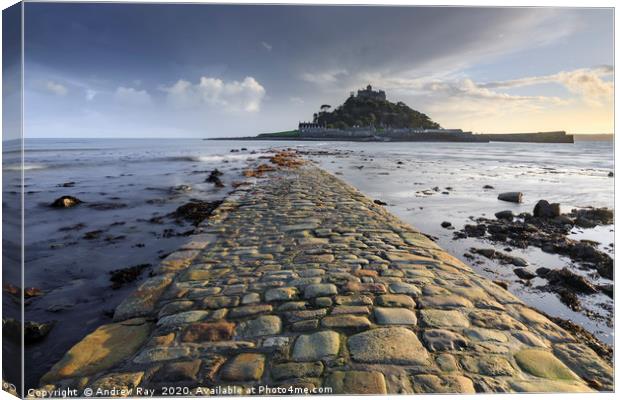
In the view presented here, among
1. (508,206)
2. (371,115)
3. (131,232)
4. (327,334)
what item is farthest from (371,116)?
(327,334)

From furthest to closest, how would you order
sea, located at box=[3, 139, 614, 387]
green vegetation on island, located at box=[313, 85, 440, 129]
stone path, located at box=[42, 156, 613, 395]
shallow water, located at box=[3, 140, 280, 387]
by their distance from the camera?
green vegetation on island, located at box=[313, 85, 440, 129] < sea, located at box=[3, 139, 614, 387] < shallow water, located at box=[3, 140, 280, 387] < stone path, located at box=[42, 156, 613, 395]

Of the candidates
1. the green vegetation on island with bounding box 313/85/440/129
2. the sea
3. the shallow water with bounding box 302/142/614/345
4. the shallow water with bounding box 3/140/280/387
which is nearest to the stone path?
the shallow water with bounding box 3/140/280/387

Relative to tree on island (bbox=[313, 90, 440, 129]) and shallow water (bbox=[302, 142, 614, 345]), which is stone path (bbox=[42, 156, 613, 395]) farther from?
tree on island (bbox=[313, 90, 440, 129])

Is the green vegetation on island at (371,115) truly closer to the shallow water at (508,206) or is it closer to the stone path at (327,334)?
the shallow water at (508,206)

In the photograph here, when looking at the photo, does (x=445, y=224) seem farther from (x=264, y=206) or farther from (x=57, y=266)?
(x=57, y=266)

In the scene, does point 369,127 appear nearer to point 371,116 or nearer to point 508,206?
point 371,116

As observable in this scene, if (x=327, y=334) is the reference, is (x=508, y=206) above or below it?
above

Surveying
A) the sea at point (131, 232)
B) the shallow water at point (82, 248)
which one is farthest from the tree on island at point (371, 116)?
the shallow water at point (82, 248)

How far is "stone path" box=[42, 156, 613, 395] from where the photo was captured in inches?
78.4

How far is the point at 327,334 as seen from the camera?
236cm

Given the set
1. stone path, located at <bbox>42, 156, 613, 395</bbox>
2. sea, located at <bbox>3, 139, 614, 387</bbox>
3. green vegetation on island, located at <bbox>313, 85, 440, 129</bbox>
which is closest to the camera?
stone path, located at <bbox>42, 156, 613, 395</bbox>

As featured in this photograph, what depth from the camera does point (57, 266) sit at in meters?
4.72

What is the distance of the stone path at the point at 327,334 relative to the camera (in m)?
1.99

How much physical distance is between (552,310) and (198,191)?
1085 centimetres
